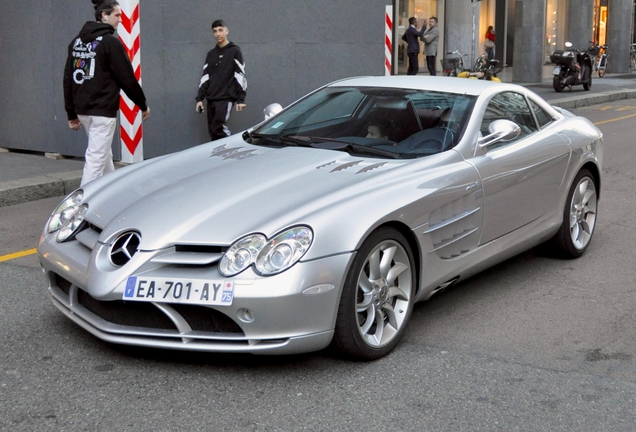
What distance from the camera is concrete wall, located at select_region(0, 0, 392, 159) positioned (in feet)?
36.4

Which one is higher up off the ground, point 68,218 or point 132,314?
point 68,218

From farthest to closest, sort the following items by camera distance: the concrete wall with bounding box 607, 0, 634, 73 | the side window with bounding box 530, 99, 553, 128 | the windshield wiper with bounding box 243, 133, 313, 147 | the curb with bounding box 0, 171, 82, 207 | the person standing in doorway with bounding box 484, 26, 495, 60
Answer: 1. the concrete wall with bounding box 607, 0, 634, 73
2. the person standing in doorway with bounding box 484, 26, 495, 60
3. the curb with bounding box 0, 171, 82, 207
4. the side window with bounding box 530, 99, 553, 128
5. the windshield wiper with bounding box 243, 133, 313, 147

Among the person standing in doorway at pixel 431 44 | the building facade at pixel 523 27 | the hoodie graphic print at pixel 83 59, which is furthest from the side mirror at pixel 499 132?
the person standing in doorway at pixel 431 44

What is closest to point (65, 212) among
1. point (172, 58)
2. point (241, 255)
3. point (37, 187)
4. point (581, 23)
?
point (241, 255)

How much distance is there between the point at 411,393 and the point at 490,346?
0.79 meters

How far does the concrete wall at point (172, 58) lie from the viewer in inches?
437

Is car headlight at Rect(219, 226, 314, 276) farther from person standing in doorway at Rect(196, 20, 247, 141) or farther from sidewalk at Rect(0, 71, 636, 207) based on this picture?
person standing in doorway at Rect(196, 20, 247, 141)

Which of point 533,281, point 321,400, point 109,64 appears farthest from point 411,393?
point 109,64

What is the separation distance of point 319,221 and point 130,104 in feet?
21.8

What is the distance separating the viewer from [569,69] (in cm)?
2273

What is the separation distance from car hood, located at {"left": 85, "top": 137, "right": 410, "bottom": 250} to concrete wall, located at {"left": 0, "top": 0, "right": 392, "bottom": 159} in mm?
5963

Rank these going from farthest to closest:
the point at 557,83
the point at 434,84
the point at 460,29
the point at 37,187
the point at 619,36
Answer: the point at 619,36
the point at 460,29
the point at 557,83
the point at 37,187
the point at 434,84

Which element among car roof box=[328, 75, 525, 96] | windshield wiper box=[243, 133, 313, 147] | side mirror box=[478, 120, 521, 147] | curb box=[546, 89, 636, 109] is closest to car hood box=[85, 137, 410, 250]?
windshield wiper box=[243, 133, 313, 147]

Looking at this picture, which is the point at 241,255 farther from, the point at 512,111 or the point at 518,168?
the point at 512,111
